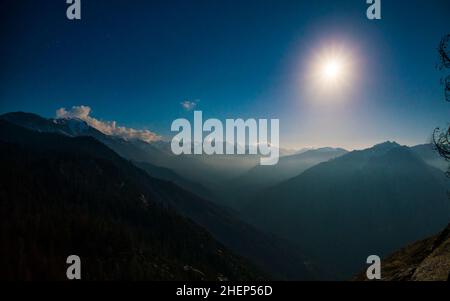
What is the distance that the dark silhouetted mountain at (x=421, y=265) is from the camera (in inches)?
485

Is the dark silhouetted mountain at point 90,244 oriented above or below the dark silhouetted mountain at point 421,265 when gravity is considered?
below

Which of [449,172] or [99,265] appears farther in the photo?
[99,265]

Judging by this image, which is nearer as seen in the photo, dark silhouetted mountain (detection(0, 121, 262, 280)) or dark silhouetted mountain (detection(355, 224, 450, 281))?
dark silhouetted mountain (detection(355, 224, 450, 281))

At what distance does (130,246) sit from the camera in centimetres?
12662

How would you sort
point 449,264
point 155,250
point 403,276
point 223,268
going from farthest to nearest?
point 223,268 → point 155,250 → point 403,276 → point 449,264

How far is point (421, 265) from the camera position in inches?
553

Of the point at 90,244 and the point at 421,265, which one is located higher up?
the point at 421,265

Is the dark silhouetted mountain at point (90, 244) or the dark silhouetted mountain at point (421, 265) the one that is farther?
the dark silhouetted mountain at point (90, 244)

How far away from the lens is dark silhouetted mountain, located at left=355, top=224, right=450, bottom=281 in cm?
1232

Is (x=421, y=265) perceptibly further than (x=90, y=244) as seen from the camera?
No
